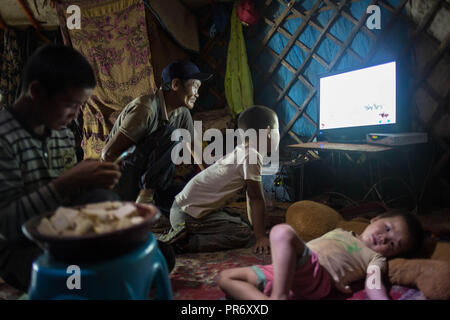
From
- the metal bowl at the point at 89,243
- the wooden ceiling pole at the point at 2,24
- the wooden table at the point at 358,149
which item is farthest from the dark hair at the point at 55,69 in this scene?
the wooden ceiling pole at the point at 2,24

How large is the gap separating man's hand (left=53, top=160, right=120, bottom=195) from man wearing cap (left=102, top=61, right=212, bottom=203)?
0.78 m

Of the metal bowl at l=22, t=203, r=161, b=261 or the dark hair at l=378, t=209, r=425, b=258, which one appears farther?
the dark hair at l=378, t=209, r=425, b=258

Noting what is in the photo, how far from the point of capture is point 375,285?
834 mm

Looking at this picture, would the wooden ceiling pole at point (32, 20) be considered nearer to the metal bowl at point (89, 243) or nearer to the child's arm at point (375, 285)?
the metal bowl at point (89, 243)

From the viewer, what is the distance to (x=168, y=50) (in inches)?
98.0

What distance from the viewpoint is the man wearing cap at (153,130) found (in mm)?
1447

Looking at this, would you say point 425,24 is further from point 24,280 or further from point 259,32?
point 24,280

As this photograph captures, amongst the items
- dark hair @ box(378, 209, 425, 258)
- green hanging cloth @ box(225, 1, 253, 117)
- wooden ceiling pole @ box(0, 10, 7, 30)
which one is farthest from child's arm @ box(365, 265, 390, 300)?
wooden ceiling pole @ box(0, 10, 7, 30)

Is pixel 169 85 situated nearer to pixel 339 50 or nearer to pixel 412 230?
pixel 412 230

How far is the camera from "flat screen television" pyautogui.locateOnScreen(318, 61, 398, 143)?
1.74 metres

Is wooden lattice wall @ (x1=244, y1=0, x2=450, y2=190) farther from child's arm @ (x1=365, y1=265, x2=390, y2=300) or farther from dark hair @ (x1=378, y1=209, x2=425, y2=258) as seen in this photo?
child's arm @ (x1=365, y1=265, x2=390, y2=300)

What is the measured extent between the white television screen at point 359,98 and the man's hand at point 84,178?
167 centimetres

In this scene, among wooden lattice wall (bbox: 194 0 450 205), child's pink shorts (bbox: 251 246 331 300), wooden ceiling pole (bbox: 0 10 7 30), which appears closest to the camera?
child's pink shorts (bbox: 251 246 331 300)

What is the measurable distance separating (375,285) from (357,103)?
4.46 feet
